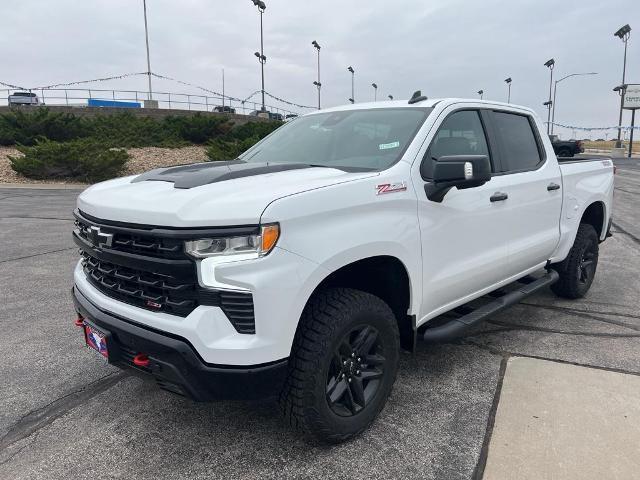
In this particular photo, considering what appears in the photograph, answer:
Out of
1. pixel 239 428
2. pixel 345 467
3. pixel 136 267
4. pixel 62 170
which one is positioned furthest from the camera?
pixel 62 170

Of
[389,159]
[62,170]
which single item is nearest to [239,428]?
[389,159]

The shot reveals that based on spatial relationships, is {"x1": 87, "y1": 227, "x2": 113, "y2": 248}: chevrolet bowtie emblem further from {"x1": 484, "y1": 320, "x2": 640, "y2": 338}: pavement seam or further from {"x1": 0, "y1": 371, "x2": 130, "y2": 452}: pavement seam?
{"x1": 484, "y1": 320, "x2": 640, "y2": 338}: pavement seam

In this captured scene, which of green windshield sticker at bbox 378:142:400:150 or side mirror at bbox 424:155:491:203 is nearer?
side mirror at bbox 424:155:491:203

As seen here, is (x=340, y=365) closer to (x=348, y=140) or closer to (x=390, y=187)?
(x=390, y=187)

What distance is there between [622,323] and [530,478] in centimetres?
267

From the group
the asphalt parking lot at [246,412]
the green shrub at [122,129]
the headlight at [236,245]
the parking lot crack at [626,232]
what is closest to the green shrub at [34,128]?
the green shrub at [122,129]

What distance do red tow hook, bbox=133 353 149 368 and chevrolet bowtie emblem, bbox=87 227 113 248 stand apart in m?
0.56

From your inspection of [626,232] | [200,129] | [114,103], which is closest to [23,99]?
[114,103]

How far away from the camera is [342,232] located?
2.60 m

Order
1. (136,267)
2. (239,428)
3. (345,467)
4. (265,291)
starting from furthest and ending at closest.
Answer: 1. (239,428)
2. (345,467)
3. (136,267)
4. (265,291)

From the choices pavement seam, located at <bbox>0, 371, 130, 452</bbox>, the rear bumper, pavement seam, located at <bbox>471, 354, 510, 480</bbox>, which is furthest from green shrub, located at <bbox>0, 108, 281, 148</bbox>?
the rear bumper

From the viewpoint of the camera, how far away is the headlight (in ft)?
7.56

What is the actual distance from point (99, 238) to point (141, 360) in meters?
0.64

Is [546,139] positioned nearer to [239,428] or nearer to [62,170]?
[239,428]
